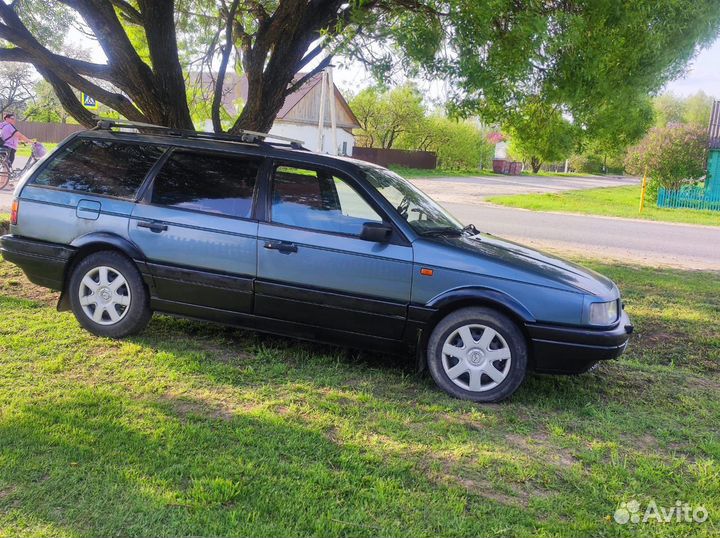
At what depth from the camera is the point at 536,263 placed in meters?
4.62

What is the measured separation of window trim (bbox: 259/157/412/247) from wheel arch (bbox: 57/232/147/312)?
1.10 metres

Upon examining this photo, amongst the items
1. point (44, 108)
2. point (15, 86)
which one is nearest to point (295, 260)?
point (15, 86)

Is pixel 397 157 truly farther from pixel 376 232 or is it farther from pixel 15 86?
pixel 376 232

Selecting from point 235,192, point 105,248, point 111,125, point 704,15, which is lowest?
point 105,248

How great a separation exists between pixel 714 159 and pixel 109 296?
1079 inches

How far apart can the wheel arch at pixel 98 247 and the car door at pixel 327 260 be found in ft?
3.54

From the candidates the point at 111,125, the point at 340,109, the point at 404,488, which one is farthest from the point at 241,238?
the point at 340,109

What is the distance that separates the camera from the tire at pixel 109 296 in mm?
5074

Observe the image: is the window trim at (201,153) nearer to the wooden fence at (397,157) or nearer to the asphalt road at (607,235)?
the asphalt road at (607,235)

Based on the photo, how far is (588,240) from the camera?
14133 millimetres

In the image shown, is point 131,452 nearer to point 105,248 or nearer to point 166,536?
point 166,536

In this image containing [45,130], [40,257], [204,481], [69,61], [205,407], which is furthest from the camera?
[45,130]

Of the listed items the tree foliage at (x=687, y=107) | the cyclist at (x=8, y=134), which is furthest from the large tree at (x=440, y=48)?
the tree foliage at (x=687, y=107)

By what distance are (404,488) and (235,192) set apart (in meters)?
→ 2.81
